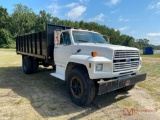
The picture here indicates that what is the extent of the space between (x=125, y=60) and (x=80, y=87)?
155 centimetres

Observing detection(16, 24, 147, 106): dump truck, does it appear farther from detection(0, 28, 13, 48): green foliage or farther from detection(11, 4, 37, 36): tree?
detection(11, 4, 37, 36): tree

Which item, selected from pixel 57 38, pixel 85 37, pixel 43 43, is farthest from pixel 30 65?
pixel 85 37

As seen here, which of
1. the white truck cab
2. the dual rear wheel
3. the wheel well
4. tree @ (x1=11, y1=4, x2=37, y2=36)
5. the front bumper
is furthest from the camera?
tree @ (x1=11, y1=4, x2=37, y2=36)

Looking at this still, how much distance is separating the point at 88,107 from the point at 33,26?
223ft

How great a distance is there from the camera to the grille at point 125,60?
4.45 m

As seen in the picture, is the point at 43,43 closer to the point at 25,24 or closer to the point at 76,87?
the point at 76,87

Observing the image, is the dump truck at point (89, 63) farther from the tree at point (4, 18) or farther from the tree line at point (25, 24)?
the tree at point (4, 18)

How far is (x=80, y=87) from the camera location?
15.3 feet

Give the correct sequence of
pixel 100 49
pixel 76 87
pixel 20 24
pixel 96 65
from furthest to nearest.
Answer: pixel 20 24
pixel 76 87
pixel 100 49
pixel 96 65

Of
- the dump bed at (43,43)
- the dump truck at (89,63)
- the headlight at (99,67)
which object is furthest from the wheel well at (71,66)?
the dump bed at (43,43)

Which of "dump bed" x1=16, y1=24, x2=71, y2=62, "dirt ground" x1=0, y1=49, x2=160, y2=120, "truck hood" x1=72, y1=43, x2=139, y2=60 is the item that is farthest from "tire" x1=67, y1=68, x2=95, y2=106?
"dump bed" x1=16, y1=24, x2=71, y2=62

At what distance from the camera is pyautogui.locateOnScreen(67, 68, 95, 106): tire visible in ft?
14.3

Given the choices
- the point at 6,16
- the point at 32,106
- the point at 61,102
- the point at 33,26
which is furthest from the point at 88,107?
the point at 33,26

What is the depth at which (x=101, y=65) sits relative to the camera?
4.33m
